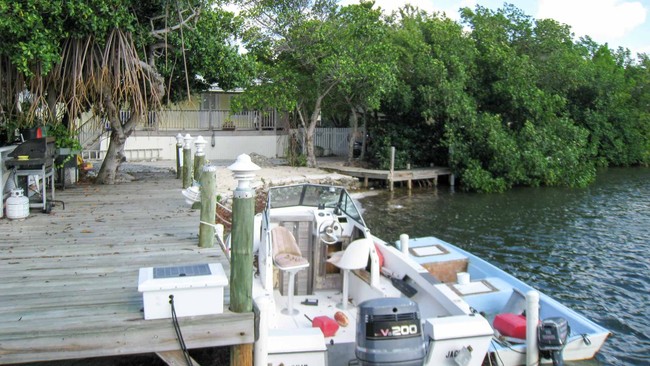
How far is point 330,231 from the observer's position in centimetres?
777

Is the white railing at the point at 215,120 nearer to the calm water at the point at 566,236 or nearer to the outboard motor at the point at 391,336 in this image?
the calm water at the point at 566,236

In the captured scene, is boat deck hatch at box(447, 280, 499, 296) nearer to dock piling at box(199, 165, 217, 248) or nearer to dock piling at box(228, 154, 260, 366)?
dock piling at box(199, 165, 217, 248)

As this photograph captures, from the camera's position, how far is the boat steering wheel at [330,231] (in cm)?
776

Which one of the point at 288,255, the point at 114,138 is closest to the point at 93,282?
the point at 288,255

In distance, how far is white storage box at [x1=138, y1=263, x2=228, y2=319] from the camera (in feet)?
15.2

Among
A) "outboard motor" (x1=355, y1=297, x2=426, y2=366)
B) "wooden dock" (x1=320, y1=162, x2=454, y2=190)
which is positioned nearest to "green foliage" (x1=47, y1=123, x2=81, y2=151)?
"outboard motor" (x1=355, y1=297, x2=426, y2=366)

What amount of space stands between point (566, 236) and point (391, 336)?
39.4 ft

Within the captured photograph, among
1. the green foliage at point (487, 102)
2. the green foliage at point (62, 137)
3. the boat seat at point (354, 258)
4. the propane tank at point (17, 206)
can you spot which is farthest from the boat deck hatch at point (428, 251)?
the green foliage at point (487, 102)

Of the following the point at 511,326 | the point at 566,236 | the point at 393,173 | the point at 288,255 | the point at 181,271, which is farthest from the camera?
the point at 393,173

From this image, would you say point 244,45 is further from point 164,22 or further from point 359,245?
point 359,245

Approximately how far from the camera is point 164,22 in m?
12.0

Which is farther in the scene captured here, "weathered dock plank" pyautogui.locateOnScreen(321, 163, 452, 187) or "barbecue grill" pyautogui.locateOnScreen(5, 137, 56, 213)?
"weathered dock plank" pyautogui.locateOnScreen(321, 163, 452, 187)

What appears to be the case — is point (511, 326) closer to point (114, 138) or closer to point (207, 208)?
point (207, 208)

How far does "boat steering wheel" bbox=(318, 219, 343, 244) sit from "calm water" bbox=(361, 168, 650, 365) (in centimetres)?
348
